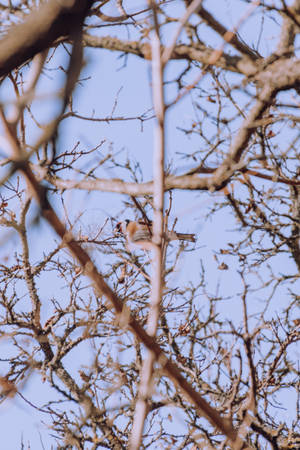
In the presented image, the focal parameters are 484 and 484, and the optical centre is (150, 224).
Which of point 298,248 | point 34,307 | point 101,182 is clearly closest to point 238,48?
point 101,182

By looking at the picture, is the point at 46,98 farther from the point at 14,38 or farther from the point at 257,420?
the point at 257,420

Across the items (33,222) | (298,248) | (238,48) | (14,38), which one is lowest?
(33,222)

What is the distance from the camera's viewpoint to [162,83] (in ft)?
4.29

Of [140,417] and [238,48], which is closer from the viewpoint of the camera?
[140,417]

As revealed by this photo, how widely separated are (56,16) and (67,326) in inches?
130

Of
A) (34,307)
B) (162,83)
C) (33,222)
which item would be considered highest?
(34,307)

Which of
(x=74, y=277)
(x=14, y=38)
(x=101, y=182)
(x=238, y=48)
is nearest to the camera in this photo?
(x=14, y=38)

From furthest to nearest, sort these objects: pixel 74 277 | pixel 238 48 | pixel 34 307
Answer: pixel 34 307
pixel 74 277
pixel 238 48

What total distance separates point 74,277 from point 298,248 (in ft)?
12.3

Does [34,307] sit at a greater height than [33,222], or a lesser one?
greater

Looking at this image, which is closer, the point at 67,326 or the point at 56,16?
the point at 56,16

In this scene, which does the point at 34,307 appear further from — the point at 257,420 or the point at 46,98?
the point at 46,98

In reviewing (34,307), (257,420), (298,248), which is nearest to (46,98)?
(257,420)

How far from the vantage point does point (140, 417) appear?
1186mm
